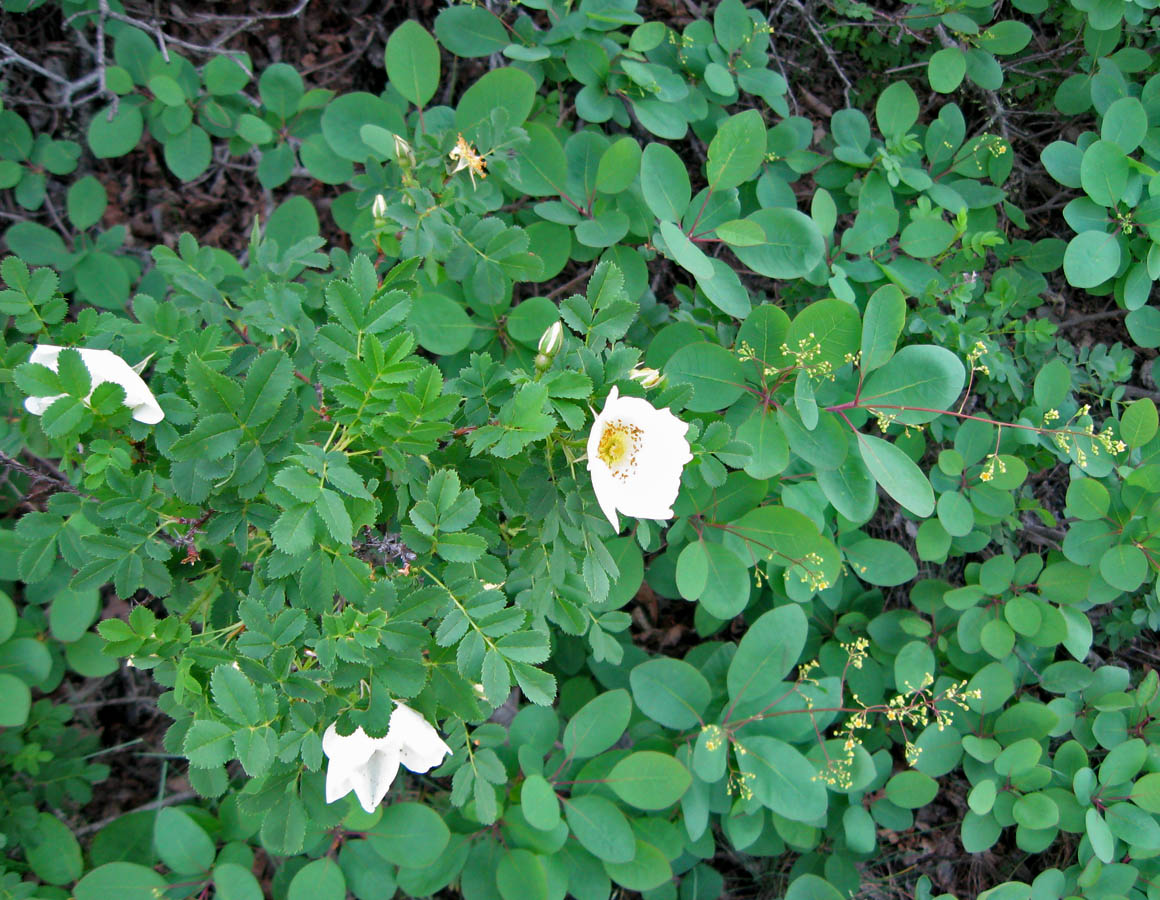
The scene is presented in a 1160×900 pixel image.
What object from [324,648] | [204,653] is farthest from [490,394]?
[204,653]

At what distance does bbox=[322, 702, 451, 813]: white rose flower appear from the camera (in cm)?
127

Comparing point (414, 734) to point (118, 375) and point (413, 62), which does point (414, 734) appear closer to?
point (118, 375)

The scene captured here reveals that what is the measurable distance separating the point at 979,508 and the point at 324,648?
169cm

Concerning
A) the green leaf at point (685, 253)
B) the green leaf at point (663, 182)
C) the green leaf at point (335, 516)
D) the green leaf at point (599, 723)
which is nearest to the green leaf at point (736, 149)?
the green leaf at point (663, 182)

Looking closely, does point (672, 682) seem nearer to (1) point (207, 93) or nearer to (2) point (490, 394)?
(2) point (490, 394)

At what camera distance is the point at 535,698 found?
1.27 m

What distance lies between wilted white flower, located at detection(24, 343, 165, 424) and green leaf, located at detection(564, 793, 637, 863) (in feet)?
4.28

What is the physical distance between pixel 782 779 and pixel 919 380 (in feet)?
3.35

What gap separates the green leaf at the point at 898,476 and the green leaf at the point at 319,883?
1.54m

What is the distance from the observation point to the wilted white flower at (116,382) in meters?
1.24

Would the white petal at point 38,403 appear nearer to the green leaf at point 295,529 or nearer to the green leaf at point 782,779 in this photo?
the green leaf at point 295,529

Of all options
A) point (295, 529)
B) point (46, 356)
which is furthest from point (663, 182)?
point (46, 356)

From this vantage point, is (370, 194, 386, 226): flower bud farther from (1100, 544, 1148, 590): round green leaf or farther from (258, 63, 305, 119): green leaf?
(1100, 544, 1148, 590): round green leaf

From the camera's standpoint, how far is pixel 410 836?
1.85 meters
